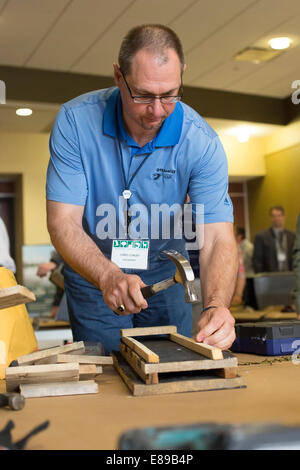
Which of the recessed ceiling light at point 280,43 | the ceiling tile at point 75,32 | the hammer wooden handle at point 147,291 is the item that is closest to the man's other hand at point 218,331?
the hammer wooden handle at point 147,291

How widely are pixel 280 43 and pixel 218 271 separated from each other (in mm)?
4229

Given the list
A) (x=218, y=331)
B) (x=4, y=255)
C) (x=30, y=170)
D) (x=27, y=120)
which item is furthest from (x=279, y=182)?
(x=218, y=331)

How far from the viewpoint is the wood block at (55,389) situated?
105 centimetres

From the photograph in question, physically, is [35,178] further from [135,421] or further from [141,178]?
[135,421]

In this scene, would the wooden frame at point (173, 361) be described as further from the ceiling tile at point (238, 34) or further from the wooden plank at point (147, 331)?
the ceiling tile at point (238, 34)

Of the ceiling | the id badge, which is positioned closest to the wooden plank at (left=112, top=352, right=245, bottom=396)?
the id badge

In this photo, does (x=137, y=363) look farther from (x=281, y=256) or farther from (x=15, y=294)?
(x=281, y=256)

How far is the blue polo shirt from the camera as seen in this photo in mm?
1688

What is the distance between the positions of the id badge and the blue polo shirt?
1.6 inches

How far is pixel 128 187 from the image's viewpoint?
1.72 m

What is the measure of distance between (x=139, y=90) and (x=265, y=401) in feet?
2.83

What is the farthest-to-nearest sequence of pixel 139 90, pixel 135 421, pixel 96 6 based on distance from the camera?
1. pixel 96 6
2. pixel 139 90
3. pixel 135 421

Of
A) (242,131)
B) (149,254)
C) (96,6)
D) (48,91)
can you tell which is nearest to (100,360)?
(149,254)

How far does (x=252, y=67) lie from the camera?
5.89 meters
